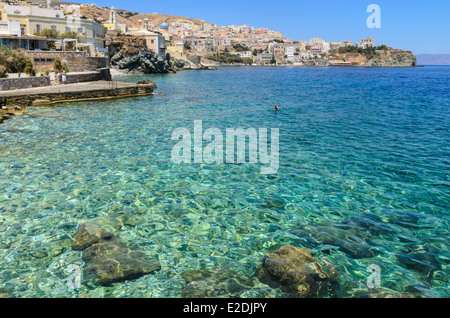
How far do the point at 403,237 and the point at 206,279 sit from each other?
4.37 m

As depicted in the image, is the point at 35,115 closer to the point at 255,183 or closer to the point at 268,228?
the point at 255,183

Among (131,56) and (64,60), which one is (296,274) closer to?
(64,60)

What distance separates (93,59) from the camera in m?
45.4

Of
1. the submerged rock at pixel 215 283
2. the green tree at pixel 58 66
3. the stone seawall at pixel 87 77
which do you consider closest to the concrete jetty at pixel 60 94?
the stone seawall at pixel 87 77

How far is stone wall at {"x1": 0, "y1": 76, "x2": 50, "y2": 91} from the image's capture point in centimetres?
2538

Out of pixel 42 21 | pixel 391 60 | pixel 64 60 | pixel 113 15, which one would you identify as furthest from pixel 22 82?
pixel 391 60

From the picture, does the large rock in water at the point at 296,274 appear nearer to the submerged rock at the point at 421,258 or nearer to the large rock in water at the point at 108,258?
the submerged rock at the point at 421,258

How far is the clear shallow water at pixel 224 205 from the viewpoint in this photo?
5.97 meters

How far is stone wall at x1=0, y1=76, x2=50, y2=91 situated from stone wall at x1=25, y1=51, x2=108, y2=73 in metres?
10.2

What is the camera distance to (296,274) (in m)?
5.53

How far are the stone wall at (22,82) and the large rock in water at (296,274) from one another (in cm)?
2724

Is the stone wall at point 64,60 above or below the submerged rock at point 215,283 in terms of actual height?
above
